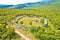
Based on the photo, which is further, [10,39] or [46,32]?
[46,32]

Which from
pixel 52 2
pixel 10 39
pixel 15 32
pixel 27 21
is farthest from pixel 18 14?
pixel 52 2

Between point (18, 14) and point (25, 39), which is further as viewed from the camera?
point (18, 14)

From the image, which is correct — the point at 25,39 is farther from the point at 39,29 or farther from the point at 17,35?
the point at 39,29

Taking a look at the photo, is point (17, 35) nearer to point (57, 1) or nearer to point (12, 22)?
point (12, 22)

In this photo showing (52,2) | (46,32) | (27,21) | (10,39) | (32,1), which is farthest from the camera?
(52,2)

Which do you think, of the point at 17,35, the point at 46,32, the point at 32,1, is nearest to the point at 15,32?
the point at 17,35

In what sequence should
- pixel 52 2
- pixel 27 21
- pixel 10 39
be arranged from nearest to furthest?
pixel 10 39
pixel 27 21
pixel 52 2

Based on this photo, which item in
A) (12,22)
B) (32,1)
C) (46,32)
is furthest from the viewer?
(32,1)

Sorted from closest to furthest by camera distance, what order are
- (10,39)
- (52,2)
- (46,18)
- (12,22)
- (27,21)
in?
(10,39), (12,22), (27,21), (46,18), (52,2)
